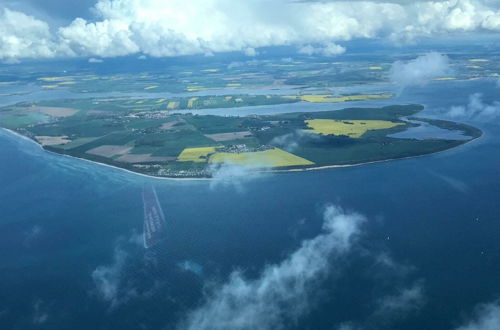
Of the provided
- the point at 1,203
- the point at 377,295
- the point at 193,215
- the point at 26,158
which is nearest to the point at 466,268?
the point at 377,295

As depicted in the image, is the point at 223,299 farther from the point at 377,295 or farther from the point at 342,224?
the point at 342,224

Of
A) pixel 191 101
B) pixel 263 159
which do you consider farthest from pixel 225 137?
pixel 191 101

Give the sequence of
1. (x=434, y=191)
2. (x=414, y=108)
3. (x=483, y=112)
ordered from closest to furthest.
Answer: (x=434, y=191), (x=483, y=112), (x=414, y=108)

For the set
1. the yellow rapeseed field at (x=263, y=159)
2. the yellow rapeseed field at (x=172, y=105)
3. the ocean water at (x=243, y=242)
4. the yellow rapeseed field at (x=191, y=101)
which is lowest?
the yellow rapeseed field at (x=191, y=101)

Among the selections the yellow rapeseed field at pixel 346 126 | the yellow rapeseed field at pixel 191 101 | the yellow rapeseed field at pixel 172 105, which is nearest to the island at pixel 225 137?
the yellow rapeseed field at pixel 346 126

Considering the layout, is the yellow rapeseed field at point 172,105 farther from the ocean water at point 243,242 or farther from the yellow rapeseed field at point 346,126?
the ocean water at point 243,242

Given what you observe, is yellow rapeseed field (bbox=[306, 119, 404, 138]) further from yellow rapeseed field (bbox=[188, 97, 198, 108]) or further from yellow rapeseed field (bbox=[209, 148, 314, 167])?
yellow rapeseed field (bbox=[188, 97, 198, 108])

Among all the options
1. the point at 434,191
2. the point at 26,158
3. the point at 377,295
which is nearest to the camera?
the point at 377,295
